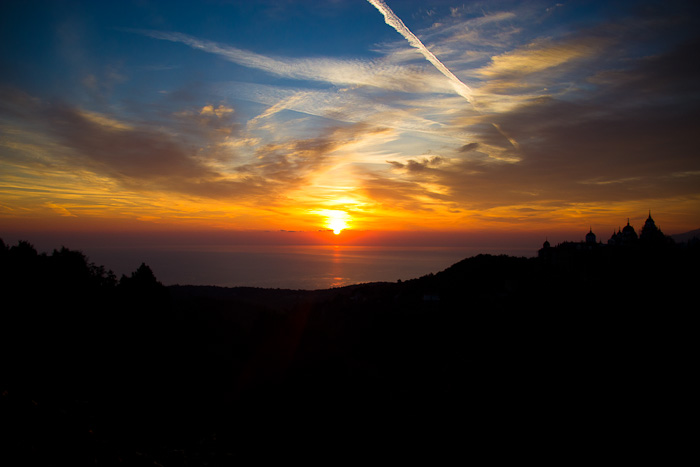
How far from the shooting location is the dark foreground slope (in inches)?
550

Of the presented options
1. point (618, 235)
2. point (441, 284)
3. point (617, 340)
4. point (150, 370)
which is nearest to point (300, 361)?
point (150, 370)

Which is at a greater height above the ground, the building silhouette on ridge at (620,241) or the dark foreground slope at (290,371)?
the building silhouette on ridge at (620,241)

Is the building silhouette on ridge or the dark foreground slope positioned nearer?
the dark foreground slope

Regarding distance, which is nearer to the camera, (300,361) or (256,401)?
(256,401)

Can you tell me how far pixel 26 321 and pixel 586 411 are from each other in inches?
1299

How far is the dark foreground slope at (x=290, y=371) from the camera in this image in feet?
45.8

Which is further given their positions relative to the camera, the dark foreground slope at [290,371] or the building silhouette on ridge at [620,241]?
the building silhouette on ridge at [620,241]

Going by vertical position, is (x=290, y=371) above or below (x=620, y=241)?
below

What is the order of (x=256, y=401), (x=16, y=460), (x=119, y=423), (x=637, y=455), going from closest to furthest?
(x=16, y=460)
(x=119, y=423)
(x=637, y=455)
(x=256, y=401)

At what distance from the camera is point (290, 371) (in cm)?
2416

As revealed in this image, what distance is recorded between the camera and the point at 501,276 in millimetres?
64500

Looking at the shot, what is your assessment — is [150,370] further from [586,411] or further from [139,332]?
[586,411]

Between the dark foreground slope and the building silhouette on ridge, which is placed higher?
the building silhouette on ridge

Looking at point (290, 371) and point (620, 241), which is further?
point (620, 241)
